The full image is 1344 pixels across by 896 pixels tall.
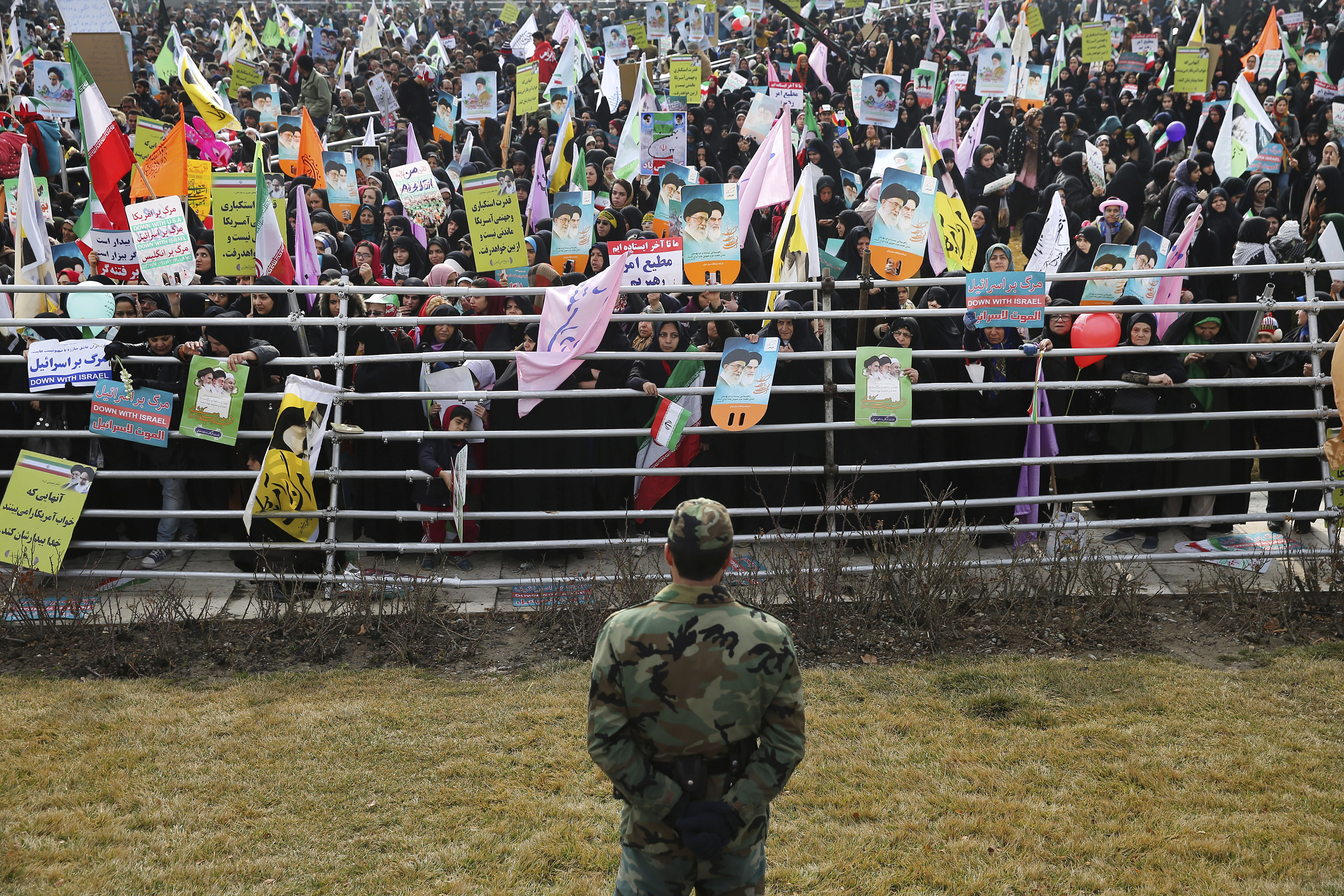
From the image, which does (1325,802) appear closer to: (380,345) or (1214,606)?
(1214,606)

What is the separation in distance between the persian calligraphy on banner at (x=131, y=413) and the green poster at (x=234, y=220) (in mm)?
1702

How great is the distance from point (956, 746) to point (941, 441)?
3.30 m

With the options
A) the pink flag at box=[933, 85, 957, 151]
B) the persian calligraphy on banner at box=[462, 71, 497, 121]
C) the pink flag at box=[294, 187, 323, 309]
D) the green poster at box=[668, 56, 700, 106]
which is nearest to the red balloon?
the pink flag at box=[294, 187, 323, 309]

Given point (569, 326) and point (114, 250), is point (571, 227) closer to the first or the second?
point (569, 326)

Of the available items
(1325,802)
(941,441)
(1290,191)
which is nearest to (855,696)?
(1325,802)

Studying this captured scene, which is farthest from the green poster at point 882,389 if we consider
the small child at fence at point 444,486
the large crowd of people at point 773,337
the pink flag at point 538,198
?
the pink flag at point 538,198

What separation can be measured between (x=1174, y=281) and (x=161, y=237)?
8.30m

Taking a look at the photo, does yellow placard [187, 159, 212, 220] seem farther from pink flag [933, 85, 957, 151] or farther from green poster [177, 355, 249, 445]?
pink flag [933, 85, 957, 151]

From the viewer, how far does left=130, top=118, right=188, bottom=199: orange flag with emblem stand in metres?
10.2

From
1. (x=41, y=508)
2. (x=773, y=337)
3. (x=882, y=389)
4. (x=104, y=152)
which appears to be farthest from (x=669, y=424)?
(x=104, y=152)

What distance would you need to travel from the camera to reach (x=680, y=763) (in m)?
3.18

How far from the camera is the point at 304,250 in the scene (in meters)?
9.69

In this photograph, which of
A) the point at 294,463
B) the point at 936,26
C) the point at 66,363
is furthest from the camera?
the point at 936,26

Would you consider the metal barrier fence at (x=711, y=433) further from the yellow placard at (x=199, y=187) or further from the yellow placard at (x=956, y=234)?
the yellow placard at (x=199, y=187)
